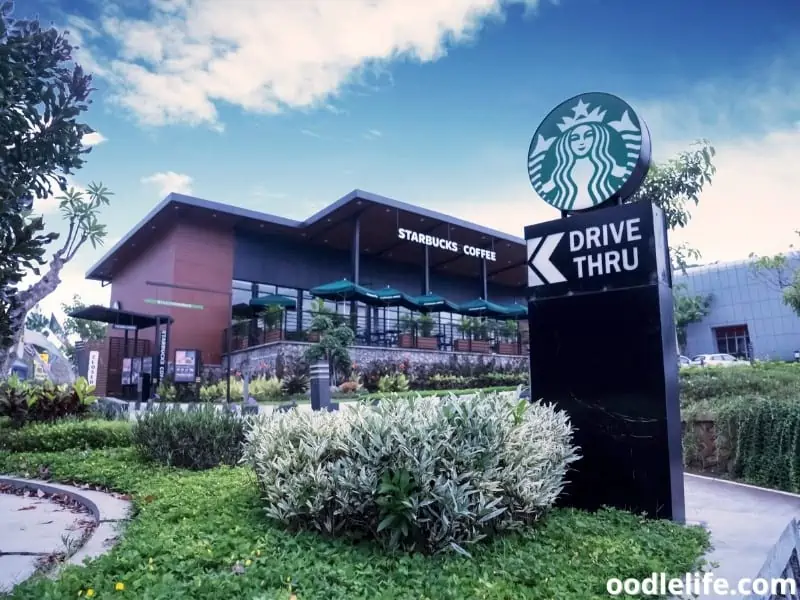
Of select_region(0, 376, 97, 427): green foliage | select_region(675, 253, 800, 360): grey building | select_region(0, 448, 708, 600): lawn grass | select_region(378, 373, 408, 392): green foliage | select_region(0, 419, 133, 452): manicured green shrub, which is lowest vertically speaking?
select_region(0, 448, 708, 600): lawn grass

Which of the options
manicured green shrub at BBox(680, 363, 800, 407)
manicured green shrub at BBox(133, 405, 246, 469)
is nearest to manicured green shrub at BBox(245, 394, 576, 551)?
manicured green shrub at BBox(133, 405, 246, 469)

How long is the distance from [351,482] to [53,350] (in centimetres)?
3267

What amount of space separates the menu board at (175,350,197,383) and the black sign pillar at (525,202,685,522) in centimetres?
1440

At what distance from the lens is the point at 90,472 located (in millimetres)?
6992

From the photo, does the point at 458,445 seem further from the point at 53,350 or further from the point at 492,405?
the point at 53,350

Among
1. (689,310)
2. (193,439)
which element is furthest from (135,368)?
(689,310)

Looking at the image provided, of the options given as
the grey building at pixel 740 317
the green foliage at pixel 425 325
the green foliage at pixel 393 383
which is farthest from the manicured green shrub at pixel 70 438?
the grey building at pixel 740 317

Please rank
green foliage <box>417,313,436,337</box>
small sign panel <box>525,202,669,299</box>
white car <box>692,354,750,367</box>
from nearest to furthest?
small sign panel <box>525,202,669,299</box>, white car <box>692,354,750,367</box>, green foliage <box>417,313,436,337</box>

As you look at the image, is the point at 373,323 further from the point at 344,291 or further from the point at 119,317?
the point at 119,317

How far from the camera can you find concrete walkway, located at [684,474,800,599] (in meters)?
3.74

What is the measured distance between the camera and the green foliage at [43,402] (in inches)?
394

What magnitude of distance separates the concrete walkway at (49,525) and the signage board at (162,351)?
1303 cm

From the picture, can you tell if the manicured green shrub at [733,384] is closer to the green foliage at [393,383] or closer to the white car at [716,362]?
the white car at [716,362]

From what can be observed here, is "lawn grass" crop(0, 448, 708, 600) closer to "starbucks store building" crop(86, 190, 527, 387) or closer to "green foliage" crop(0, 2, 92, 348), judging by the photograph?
"green foliage" crop(0, 2, 92, 348)
